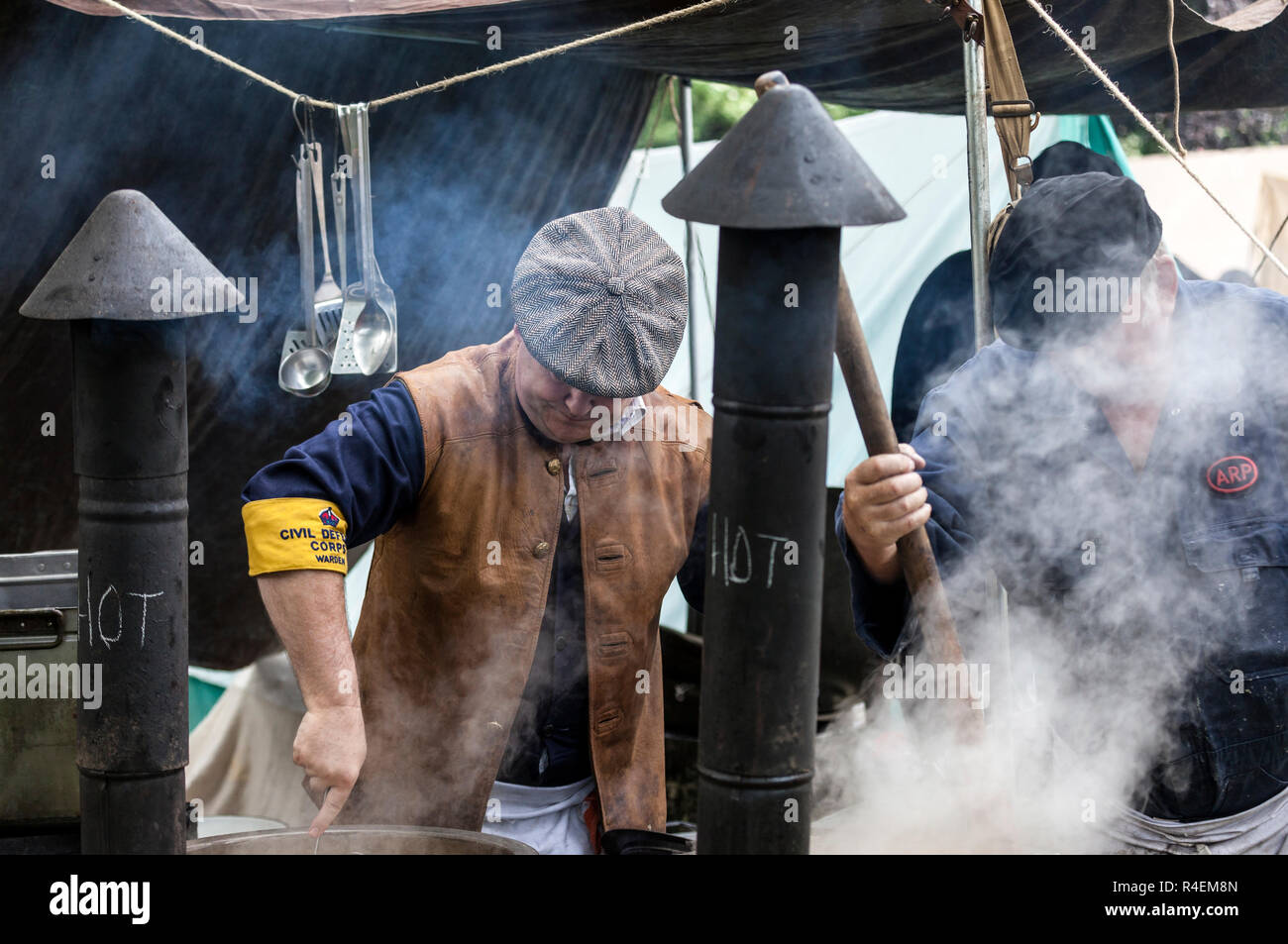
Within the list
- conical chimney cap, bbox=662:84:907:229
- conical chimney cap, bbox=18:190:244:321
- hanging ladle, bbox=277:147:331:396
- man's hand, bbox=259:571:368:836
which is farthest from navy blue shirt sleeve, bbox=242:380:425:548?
hanging ladle, bbox=277:147:331:396

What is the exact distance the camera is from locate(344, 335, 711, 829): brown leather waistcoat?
8.53 feet

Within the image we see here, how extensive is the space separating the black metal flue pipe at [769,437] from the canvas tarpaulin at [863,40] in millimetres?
2226

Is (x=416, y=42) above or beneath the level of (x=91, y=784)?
above

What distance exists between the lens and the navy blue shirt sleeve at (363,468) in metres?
2.30

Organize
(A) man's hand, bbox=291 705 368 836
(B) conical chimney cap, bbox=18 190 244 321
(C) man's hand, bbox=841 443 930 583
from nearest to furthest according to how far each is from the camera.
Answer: (B) conical chimney cap, bbox=18 190 244 321, (C) man's hand, bbox=841 443 930 583, (A) man's hand, bbox=291 705 368 836

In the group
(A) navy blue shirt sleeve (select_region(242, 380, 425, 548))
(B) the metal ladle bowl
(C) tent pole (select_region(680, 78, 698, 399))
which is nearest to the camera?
(A) navy blue shirt sleeve (select_region(242, 380, 425, 548))

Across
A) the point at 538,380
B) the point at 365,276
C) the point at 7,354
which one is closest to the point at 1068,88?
the point at 365,276

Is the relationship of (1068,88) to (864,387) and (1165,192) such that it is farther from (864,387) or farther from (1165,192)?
(1165,192)

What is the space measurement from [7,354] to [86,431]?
2.25m

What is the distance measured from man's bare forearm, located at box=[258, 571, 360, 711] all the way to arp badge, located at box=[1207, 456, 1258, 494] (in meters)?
1.77

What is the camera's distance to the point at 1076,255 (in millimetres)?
2281

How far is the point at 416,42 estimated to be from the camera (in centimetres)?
413

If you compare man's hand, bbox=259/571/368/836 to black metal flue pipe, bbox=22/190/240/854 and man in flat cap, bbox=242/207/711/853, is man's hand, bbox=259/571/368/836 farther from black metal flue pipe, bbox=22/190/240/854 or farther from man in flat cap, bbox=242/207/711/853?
black metal flue pipe, bbox=22/190/240/854

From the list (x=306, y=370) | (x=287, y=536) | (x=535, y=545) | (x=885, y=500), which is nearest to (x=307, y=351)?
(x=306, y=370)
